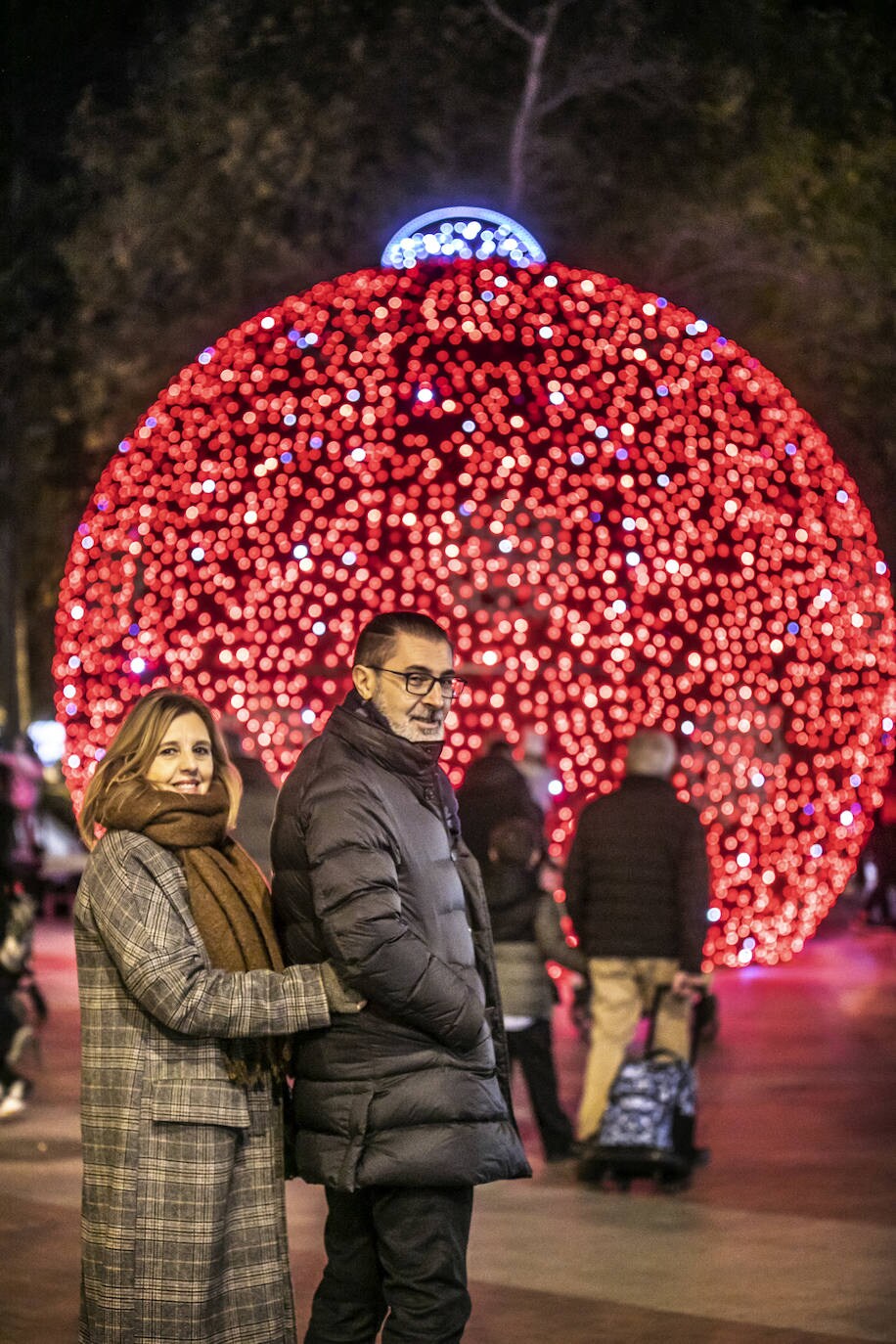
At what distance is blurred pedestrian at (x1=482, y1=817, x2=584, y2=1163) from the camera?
9.55m

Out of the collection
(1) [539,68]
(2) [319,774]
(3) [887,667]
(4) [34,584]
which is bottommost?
(2) [319,774]

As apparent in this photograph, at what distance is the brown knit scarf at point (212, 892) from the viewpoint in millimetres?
4938

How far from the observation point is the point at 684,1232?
7.90 metres

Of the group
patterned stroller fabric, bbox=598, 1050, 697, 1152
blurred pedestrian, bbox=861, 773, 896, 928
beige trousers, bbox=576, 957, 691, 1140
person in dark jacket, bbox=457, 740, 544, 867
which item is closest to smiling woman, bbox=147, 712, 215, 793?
patterned stroller fabric, bbox=598, 1050, 697, 1152

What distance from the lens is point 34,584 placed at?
97.3 feet

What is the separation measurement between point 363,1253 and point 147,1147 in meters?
0.63

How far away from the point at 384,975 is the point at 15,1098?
618cm

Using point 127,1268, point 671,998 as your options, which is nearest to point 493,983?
point 127,1268

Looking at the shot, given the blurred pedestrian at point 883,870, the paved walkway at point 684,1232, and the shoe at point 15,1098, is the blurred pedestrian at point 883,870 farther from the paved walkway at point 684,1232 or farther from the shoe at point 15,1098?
the shoe at point 15,1098

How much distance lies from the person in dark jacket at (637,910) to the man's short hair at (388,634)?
14.3ft

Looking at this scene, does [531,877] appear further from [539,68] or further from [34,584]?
[34,584]

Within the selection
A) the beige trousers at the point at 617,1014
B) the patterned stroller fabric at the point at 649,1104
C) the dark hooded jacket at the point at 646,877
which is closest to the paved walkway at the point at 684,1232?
the patterned stroller fabric at the point at 649,1104

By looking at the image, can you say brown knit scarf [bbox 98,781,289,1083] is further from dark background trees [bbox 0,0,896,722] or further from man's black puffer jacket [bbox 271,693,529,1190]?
dark background trees [bbox 0,0,896,722]

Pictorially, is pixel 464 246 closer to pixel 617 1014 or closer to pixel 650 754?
pixel 650 754
